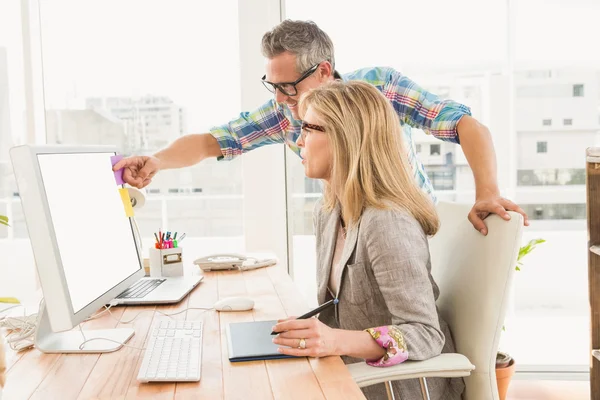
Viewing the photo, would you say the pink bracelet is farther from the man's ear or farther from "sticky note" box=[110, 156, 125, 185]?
the man's ear

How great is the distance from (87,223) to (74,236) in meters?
0.08

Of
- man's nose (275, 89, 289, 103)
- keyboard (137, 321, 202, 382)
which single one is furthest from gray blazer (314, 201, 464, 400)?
man's nose (275, 89, 289, 103)

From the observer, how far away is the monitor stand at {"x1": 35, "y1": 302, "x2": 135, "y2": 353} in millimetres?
1285

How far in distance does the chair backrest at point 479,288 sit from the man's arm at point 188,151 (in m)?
1.17

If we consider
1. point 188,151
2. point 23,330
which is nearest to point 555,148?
point 188,151

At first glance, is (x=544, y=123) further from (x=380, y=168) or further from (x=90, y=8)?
(x=90, y=8)

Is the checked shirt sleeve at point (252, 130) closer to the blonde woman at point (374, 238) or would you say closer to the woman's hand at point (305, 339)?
the blonde woman at point (374, 238)

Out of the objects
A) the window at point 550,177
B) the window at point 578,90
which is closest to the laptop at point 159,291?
the window at point 550,177

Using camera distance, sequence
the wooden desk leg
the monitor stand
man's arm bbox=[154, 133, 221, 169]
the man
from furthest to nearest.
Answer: man's arm bbox=[154, 133, 221, 169] → the wooden desk leg → the man → the monitor stand

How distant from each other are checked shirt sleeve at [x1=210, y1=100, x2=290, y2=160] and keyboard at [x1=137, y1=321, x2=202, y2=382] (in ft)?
3.76

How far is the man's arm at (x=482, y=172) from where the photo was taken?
1.46 meters

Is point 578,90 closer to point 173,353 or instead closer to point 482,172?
point 482,172

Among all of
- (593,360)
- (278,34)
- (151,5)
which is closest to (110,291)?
(278,34)

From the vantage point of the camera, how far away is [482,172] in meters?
1.73
